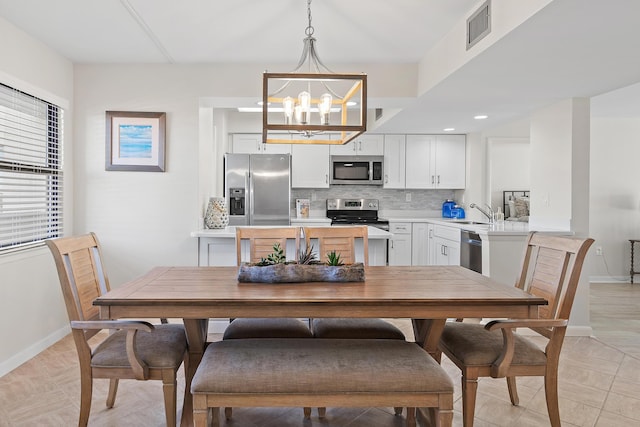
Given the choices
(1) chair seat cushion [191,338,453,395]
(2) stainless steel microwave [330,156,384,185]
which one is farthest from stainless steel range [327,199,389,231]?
(1) chair seat cushion [191,338,453,395]

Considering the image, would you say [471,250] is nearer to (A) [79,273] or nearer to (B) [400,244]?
(B) [400,244]

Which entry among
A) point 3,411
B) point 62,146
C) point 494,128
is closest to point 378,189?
point 494,128

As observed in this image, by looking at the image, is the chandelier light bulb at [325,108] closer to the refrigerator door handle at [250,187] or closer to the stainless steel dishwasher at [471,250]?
the stainless steel dishwasher at [471,250]

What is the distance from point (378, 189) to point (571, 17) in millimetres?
4628

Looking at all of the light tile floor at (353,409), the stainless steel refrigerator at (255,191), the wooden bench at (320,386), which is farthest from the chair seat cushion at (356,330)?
the stainless steel refrigerator at (255,191)

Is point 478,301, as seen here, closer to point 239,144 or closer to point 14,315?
point 14,315

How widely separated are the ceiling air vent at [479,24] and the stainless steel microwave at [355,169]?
3541 millimetres

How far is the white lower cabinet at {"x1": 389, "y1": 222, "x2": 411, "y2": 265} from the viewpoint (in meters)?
6.29

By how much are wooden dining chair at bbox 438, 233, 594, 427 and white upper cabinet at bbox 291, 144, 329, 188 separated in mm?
4333

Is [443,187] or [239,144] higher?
[239,144]

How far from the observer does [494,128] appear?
6.30 metres

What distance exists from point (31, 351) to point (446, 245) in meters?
4.33

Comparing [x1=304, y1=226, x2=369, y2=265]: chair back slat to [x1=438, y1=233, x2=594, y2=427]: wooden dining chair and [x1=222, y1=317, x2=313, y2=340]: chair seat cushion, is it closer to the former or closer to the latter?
[x1=222, y1=317, x2=313, y2=340]: chair seat cushion

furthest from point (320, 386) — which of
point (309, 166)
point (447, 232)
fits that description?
point (309, 166)
